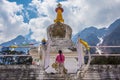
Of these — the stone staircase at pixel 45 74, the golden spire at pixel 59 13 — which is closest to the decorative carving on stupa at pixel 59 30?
the golden spire at pixel 59 13

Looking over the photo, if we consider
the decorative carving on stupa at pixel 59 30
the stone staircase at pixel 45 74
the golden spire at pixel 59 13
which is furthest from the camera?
the golden spire at pixel 59 13

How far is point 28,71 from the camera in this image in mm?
12148

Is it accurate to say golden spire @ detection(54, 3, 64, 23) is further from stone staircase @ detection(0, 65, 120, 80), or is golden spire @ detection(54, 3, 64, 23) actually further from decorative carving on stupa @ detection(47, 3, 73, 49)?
stone staircase @ detection(0, 65, 120, 80)

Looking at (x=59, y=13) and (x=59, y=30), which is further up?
(x=59, y=13)

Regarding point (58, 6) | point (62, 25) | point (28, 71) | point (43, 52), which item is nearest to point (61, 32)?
point (62, 25)

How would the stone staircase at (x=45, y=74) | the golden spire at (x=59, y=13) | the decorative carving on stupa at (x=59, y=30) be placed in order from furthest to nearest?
the golden spire at (x=59, y=13) → the decorative carving on stupa at (x=59, y=30) → the stone staircase at (x=45, y=74)

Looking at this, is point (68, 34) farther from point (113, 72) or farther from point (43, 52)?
point (113, 72)

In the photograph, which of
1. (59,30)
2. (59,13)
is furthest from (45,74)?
(59,13)

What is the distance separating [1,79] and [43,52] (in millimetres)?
3021

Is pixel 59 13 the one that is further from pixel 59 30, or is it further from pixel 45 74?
pixel 45 74

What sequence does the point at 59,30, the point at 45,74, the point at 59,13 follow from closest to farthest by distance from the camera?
the point at 45,74, the point at 59,30, the point at 59,13

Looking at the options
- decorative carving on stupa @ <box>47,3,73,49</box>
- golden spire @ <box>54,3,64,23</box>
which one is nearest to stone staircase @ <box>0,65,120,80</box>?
decorative carving on stupa @ <box>47,3,73,49</box>

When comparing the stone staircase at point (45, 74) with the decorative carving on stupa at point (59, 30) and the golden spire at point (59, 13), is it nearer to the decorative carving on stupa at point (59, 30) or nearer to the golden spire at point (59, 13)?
Answer: the decorative carving on stupa at point (59, 30)

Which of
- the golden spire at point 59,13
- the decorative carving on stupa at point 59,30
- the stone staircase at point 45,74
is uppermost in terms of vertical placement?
the golden spire at point 59,13
